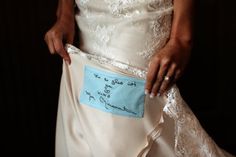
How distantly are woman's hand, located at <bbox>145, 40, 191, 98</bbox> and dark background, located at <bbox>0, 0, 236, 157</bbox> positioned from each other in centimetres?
52

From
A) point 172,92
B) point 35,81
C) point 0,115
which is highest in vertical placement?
point 172,92

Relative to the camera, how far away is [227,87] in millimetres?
1309

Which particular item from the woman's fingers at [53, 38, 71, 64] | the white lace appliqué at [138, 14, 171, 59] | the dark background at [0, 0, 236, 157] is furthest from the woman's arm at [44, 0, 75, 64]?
the dark background at [0, 0, 236, 157]

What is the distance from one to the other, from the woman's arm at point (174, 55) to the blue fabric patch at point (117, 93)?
25 mm

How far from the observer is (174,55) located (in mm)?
713

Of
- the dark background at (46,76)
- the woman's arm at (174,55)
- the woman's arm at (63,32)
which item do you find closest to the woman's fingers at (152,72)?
the woman's arm at (174,55)

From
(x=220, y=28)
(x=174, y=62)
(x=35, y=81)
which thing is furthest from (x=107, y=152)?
(x=220, y=28)

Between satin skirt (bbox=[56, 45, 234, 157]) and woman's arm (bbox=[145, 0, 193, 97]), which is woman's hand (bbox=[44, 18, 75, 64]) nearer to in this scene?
satin skirt (bbox=[56, 45, 234, 157])

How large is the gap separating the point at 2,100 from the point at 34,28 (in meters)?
0.26

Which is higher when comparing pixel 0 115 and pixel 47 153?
pixel 0 115

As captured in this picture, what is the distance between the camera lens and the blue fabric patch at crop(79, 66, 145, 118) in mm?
716

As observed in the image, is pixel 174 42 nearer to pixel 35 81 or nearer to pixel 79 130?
pixel 79 130

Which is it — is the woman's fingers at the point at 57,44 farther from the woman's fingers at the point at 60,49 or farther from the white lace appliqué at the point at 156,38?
the white lace appliqué at the point at 156,38

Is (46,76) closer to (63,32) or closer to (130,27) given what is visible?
(63,32)
